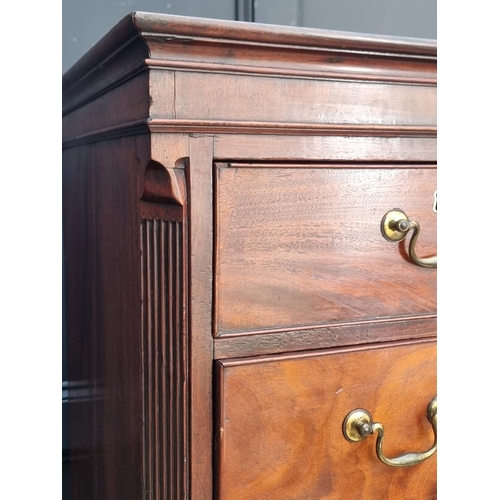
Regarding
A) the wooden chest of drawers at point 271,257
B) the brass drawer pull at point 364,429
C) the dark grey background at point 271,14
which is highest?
the dark grey background at point 271,14

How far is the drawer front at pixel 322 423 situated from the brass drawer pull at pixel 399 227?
0.10 m

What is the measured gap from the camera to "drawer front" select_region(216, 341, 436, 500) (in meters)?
0.57

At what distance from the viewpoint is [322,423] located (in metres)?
0.60

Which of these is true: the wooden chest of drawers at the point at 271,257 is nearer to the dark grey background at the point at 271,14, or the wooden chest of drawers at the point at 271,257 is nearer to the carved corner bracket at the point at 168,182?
the carved corner bracket at the point at 168,182

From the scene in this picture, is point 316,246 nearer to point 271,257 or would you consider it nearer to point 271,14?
point 271,257

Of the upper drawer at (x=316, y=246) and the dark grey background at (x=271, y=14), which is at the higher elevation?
the dark grey background at (x=271, y=14)

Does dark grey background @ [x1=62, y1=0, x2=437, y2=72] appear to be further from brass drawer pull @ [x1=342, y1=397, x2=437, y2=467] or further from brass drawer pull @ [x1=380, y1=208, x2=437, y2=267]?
brass drawer pull @ [x1=342, y1=397, x2=437, y2=467]

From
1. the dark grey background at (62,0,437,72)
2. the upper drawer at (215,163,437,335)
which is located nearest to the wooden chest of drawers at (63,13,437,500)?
the upper drawer at (215,163,437,335)

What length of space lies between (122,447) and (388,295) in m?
0.32

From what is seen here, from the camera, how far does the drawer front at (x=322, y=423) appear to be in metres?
0.57

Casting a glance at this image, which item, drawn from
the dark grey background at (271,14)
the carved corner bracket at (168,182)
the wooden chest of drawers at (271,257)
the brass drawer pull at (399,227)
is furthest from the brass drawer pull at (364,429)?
the dark grey background at (271,14)

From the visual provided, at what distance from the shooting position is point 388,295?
63 centimetres
